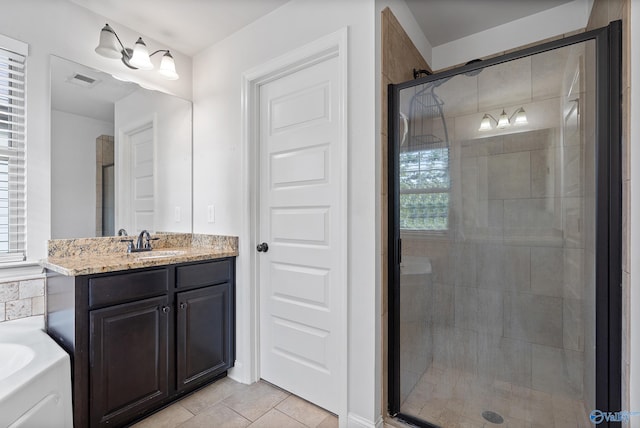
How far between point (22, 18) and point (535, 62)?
9.03ft

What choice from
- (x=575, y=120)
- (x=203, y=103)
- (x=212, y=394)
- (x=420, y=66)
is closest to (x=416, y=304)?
(x=575, y=120)

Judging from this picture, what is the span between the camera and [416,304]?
167 centimetres

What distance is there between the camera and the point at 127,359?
1.64m

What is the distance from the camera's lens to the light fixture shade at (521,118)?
1.33 meters

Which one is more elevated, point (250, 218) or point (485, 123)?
point (485, 123)

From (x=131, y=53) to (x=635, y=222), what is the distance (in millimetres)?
2980

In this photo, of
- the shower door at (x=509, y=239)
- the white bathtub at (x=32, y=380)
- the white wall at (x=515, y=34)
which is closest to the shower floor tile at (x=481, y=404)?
the shower door at (x=509, y=239)

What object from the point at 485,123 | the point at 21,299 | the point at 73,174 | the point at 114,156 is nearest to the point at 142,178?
the point at 114,156

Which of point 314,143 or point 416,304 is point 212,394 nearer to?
point 416,304

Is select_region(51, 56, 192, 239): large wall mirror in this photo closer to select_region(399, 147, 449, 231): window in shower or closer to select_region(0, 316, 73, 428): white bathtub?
select_region(0, 316, 73, 428): white bathtub

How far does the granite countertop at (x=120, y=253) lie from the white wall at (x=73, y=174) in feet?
0.28

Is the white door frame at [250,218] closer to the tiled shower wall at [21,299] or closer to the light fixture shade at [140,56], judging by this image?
the light fixture shade at [140,56]

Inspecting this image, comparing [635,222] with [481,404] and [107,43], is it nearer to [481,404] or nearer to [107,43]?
[481,404]

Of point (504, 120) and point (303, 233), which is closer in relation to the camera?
point (504, 120)
